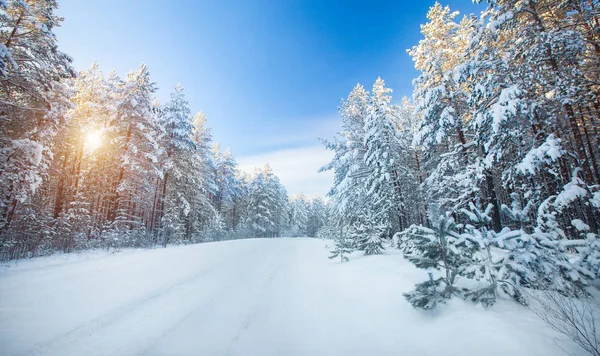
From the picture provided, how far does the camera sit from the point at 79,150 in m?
18.9

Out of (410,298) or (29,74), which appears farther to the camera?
(29,74)

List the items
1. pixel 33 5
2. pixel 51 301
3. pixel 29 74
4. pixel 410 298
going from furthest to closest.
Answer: pixel 33 5 < pixel 29 74 < pixel 51 301 < pixel 410 298

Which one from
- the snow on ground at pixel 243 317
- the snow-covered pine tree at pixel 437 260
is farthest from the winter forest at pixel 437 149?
the snow on ground at pixel 243 317

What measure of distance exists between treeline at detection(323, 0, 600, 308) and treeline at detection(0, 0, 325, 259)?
1339 cm

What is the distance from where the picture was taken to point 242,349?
3.50 metres

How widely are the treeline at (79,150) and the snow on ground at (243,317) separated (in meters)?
5.61

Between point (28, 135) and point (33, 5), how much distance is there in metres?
6.26

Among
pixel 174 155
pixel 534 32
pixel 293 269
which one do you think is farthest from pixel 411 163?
pixel 174 155

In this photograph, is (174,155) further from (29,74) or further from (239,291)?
(239,291)

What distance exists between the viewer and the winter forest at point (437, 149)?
4098mm

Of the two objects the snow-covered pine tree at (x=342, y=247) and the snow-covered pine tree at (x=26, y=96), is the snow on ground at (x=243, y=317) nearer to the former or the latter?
the snow-covered pine tree at (x=342, y=247)

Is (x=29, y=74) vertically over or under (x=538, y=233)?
over

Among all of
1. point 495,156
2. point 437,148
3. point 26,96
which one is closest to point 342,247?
point 495,156

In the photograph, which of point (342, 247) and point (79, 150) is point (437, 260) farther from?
point (79, 150)
